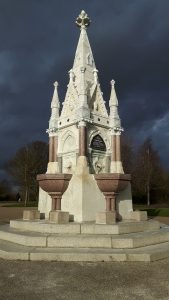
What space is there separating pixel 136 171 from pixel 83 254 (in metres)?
36.8

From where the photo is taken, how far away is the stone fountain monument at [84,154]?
12.2m

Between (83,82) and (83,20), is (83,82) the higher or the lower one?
the lower one

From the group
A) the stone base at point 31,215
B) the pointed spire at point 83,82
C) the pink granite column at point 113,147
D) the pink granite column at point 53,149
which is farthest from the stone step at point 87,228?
the pointed spire at point 83,82

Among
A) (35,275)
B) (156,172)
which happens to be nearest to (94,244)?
(35,275)

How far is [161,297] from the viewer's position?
5.33 m

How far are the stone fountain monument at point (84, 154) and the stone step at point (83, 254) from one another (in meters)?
2.56

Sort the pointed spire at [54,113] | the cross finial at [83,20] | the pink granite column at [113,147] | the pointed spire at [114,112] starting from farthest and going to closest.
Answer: the cross finial at [83,20], the pointed spire at [54,113], the pointed spire at [114,112], the pink granite column at [113,147]

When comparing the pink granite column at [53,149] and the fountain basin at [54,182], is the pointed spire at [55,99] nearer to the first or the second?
the pink granite column at [53,149]

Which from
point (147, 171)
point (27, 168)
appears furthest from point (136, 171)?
point (27, 168)

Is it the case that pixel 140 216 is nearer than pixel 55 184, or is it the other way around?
pixel 55 184

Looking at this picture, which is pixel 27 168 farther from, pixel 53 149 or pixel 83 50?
pixel 83 50

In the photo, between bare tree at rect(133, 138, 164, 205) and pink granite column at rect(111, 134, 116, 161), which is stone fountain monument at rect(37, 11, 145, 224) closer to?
pink granite column at rect(111, 134, 116, 161)

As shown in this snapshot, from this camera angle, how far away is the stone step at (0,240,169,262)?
25.7 ft

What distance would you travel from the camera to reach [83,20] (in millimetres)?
16250
